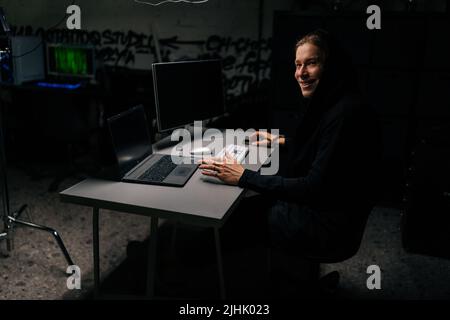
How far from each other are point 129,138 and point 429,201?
193cm

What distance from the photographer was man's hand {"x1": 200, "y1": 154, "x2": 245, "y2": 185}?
6.11 feet

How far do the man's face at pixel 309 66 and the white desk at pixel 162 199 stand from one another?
0.52 metres

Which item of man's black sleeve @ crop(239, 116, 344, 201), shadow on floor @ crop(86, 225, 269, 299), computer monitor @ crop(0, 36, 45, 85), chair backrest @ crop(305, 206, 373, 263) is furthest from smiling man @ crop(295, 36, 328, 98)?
computer monitor @ crop(0, 36, 45, 85)

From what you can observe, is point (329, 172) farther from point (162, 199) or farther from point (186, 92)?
point (186, 92)

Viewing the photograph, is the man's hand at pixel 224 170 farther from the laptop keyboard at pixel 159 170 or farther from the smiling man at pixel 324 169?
the laptop keyboard at pixel 159 170

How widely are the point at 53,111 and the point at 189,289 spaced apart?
192cm

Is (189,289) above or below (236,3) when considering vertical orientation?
below

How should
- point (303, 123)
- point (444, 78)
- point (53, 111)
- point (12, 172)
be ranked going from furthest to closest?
1. point (12, 172)
2. point (53, 111)
3. point (444, 78)
4. point (303, 123)

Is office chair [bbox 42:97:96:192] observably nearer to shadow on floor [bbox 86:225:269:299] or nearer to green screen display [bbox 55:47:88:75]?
green screen display [bbox 55:47:88:75]

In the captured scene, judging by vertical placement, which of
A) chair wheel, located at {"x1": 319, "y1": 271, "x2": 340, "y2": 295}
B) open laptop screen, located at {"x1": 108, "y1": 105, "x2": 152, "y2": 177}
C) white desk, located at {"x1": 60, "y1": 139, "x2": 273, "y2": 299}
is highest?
open laptop screen, located at {"x1": 108, "y1": 105, "x2": 152, "y2": 177}

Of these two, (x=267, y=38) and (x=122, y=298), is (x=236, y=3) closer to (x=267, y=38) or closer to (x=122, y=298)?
(x=267, y=38)

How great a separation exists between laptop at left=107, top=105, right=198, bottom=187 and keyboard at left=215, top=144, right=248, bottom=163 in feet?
0.79

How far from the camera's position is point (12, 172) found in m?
4.03

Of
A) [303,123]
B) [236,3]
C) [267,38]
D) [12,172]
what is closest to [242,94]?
[267,38]
